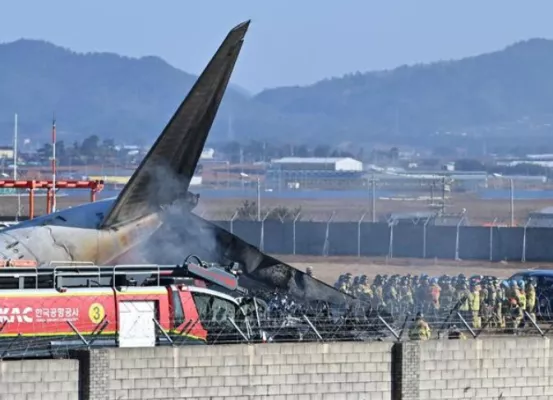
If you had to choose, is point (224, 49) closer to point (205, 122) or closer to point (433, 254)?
point (205, 122)

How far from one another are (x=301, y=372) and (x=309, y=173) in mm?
92822

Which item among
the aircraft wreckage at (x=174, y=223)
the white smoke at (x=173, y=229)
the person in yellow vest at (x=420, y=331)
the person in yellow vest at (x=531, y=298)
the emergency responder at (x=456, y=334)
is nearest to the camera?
the person in yellow vest at (x=420, y=331)

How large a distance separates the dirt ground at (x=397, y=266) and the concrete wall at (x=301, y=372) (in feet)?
79.9

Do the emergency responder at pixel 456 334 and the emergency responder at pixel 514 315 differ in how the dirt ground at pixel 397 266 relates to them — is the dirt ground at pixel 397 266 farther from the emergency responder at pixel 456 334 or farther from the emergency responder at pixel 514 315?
the emergency responder at pixel 456 334

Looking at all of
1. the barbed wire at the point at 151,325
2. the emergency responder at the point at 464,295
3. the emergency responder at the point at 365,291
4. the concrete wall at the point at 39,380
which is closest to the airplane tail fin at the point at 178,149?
the emergency responder at the point at 365,291

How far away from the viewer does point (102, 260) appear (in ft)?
115

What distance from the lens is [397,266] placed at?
59.2m

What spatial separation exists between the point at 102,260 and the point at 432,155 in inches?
2891

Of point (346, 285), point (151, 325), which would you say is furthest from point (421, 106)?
point (151, 325)

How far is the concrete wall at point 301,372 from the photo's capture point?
23766mm

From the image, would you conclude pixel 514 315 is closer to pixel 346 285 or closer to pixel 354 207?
pixel 346 285

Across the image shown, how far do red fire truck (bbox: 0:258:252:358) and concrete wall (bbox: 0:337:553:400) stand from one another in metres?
0.86

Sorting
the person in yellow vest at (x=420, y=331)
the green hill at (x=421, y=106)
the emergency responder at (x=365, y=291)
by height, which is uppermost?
the green hill at (x=421, y=106)

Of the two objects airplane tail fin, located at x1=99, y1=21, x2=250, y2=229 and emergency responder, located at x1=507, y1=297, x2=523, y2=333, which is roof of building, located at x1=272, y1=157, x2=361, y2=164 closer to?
emergency responder, located at x1=507, y1=297, x2=523, y2=333
